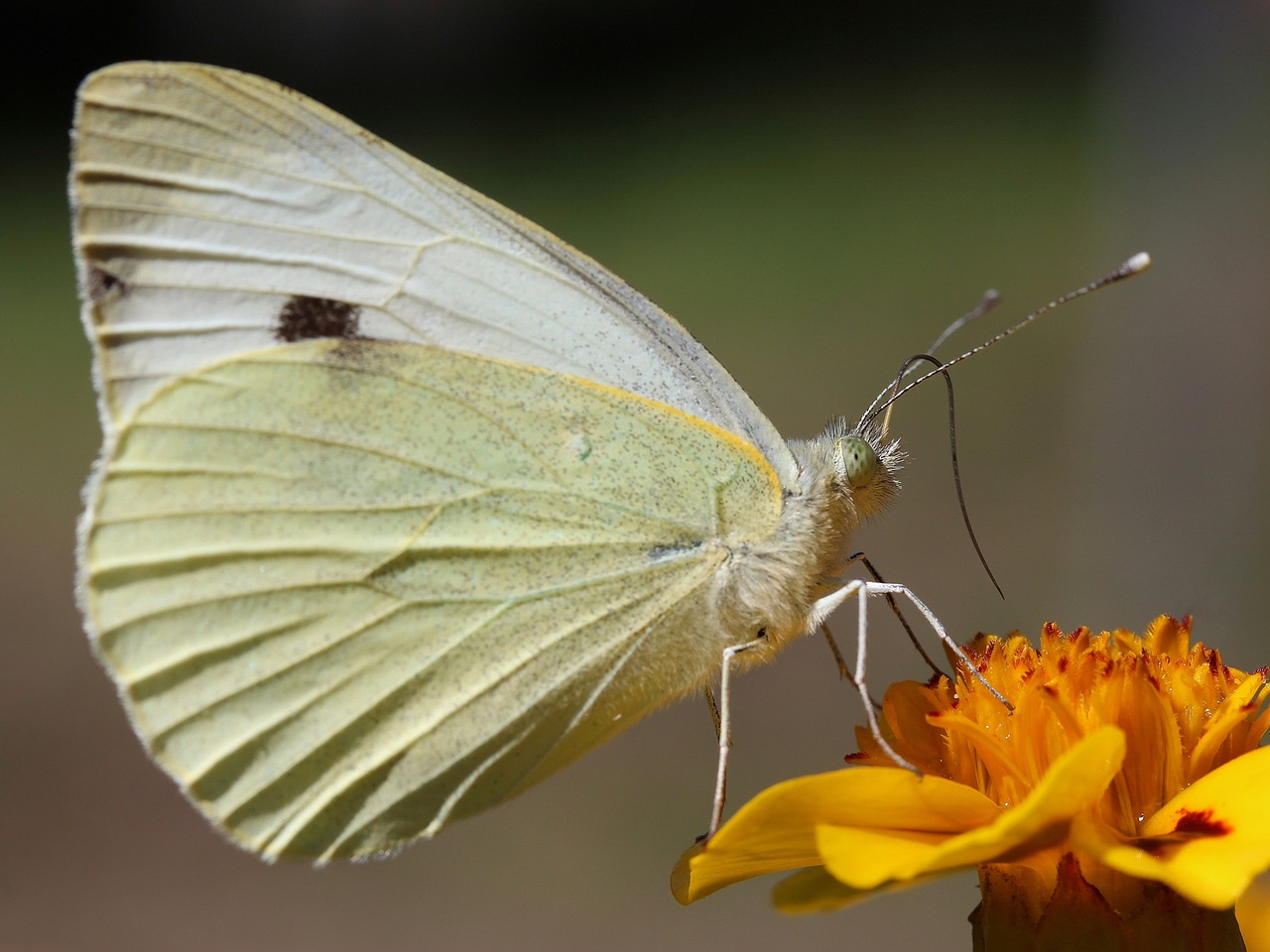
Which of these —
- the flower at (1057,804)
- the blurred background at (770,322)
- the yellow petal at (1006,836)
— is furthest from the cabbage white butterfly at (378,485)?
the blurred background at (770,322)

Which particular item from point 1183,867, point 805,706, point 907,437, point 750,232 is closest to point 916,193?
point 750,232

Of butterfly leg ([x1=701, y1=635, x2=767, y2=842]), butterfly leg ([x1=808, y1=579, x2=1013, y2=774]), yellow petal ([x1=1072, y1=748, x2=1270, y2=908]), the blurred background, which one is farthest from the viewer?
the blurred background

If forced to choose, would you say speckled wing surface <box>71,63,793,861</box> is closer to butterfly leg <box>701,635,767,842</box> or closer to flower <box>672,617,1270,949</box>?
butterfly leg <box>701,635,767,842</box>

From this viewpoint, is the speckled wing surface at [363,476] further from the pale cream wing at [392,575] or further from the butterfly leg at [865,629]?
the butterfly leg at [865,629]

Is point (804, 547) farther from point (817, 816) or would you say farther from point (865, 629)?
point (817, 816)

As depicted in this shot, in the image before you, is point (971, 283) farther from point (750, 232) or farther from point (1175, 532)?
point (1175, 532)

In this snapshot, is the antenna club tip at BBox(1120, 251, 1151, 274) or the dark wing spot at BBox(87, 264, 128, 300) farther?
the dark wing spot at BBox(87, 264, 128, 300)

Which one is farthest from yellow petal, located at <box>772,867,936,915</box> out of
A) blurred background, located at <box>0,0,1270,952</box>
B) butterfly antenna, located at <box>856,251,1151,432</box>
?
blurred background, located at <box>0,0,1270,952</box>
